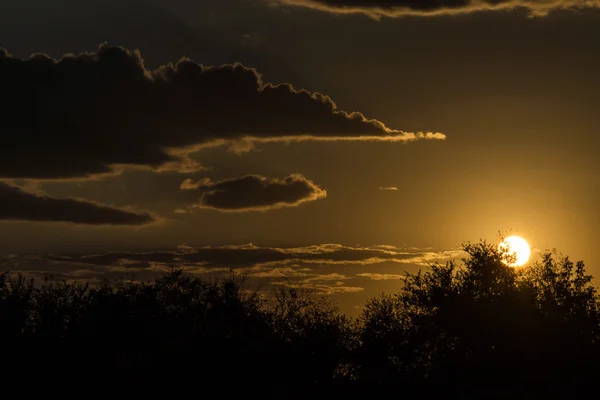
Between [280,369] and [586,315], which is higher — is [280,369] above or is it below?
below

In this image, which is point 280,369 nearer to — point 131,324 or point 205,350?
point 205,350

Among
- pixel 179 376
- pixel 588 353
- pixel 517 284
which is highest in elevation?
pixel 517 284

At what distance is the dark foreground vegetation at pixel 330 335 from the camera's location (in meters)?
69.4

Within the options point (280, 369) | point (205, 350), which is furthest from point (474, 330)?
point (205, 350)

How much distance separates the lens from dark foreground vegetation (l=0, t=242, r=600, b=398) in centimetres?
6944

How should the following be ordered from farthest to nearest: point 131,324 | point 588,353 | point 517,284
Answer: point 131,324
point 517,284
point 588,353

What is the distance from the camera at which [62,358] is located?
73125 mm

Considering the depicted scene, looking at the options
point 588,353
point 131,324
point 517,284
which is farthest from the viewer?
point 131,324

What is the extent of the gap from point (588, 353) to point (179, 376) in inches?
1300

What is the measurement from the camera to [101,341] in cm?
7450

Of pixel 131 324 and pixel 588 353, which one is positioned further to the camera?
pixel 131 324

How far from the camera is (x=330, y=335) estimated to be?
77.5 meters

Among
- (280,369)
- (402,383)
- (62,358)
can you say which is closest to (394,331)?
(402,383)

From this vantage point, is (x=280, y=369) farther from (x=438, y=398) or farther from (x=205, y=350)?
(x=438, y=398)
